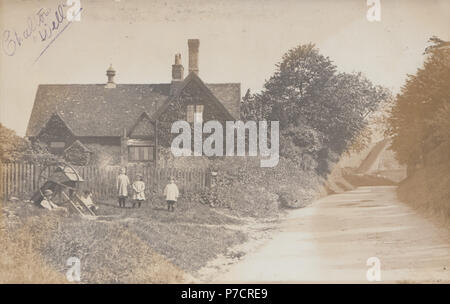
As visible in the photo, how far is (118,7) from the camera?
759cm

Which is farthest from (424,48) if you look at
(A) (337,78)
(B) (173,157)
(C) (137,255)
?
(C) (137,255)

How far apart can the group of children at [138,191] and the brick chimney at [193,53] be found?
187 centimetres

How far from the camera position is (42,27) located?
7.68m

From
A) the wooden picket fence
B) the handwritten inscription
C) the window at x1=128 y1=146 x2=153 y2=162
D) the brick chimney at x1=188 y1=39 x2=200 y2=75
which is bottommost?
the wooden picket fence

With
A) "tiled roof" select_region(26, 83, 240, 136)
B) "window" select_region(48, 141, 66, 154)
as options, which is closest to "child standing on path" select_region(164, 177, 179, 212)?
"tiled roof" select_region(26, 83, 240, 136)

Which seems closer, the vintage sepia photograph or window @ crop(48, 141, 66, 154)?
the vintage sepia photograph

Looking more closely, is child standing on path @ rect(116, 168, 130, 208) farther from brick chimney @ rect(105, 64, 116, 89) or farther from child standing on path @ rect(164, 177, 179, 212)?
brick chimney @ rect(105, 64, 116, 89)

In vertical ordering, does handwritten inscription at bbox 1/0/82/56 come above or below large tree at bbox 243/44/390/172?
above

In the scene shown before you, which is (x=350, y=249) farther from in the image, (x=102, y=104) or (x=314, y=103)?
(x=102, y=104)

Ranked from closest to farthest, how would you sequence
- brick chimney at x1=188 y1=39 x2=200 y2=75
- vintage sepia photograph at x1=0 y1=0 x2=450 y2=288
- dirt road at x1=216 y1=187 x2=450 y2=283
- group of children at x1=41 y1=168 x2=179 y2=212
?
dirt road at x1=216 y1=187 x2=450 y2=283 < vintage sepia photograph at x1=0 y1=0 x2=450 y2=288 < group of children at x1=41 y1=168 x2=179 y2=212 < brick chimney at x1=188 y1=39 x2=200 y2=75

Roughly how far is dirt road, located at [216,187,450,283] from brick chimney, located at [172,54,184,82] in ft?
9.60

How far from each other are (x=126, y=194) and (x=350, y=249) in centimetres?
367

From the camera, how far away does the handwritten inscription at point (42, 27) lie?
7.62 meters

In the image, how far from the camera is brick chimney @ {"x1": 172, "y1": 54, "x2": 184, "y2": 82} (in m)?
7.71
